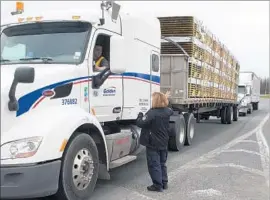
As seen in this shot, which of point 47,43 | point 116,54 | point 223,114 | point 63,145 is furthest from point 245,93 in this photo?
point 63,145

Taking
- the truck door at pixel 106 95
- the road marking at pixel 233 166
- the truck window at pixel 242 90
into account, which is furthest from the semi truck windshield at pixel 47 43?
the truck window at pixel 242 90

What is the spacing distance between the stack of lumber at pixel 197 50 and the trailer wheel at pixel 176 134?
3.80ft

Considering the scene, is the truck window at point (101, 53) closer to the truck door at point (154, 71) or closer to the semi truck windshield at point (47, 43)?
the semi truck windshield at point (47, 43)

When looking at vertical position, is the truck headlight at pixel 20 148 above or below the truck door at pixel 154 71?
below

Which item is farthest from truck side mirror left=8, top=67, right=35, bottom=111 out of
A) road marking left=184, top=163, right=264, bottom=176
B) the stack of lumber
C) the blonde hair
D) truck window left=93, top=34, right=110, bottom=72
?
the stack of lumber

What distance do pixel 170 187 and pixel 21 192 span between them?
293 cm

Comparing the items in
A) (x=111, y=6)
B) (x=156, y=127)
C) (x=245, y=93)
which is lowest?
(x=156, y=127)

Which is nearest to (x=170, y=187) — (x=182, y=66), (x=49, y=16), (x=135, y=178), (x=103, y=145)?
(x=135, y=178)

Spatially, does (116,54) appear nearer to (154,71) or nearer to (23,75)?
(23,75)

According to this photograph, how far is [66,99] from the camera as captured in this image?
225 inches

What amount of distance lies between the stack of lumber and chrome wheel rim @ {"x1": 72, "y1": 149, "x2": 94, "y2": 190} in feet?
22.0

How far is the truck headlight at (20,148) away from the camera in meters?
4.71

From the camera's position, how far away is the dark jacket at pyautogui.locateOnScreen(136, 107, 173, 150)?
21.6 feet

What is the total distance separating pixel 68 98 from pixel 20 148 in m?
1.24
